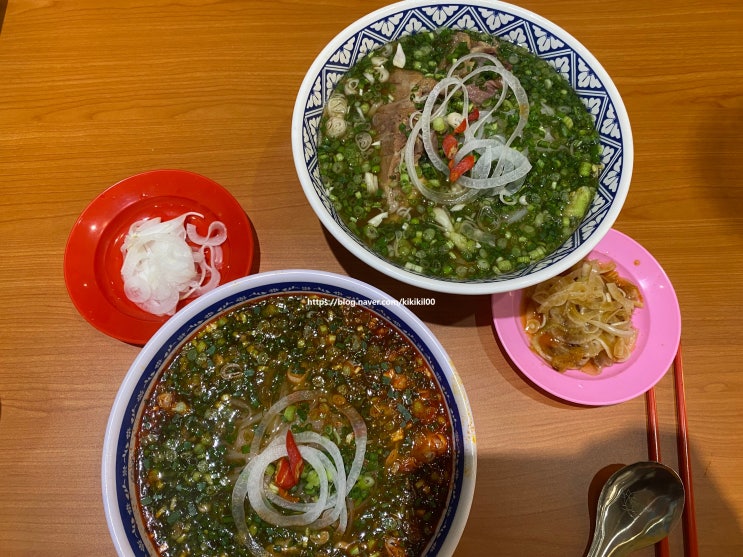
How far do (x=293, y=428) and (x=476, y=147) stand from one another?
46.9 inches

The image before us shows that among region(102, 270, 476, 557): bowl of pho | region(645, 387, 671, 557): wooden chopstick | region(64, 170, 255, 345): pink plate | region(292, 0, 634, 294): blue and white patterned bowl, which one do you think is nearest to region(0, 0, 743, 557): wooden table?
region(645, 387, 671, 557): wooden chopstick

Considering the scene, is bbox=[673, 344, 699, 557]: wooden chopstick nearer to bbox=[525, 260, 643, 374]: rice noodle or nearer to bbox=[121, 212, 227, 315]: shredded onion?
bbox=[525, 260, 643, 374]: rice noodle

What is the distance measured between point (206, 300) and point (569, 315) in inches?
54.2

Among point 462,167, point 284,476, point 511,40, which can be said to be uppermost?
point 511,40

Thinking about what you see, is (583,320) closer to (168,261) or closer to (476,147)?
(476,147)

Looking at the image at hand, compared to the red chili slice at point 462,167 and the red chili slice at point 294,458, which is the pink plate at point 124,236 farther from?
the red chili slice at point 462,167

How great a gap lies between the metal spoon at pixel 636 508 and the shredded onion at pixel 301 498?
0.89 meters

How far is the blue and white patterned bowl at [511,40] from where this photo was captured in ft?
4.79

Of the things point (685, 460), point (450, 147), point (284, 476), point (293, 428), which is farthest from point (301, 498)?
point (685, 460)

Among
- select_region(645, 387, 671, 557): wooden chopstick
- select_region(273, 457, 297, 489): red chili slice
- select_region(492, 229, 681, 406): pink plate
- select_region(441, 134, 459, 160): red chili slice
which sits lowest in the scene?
select_region(645, 387, 671, 557): wooden chopstick

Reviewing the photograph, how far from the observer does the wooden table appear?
1.75 metres

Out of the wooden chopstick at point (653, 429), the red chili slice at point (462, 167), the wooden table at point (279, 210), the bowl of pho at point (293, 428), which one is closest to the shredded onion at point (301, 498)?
the bowl of pho at point (293, 428)

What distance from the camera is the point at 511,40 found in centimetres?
184

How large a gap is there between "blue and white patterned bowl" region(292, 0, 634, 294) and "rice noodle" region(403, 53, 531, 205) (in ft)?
0.56
